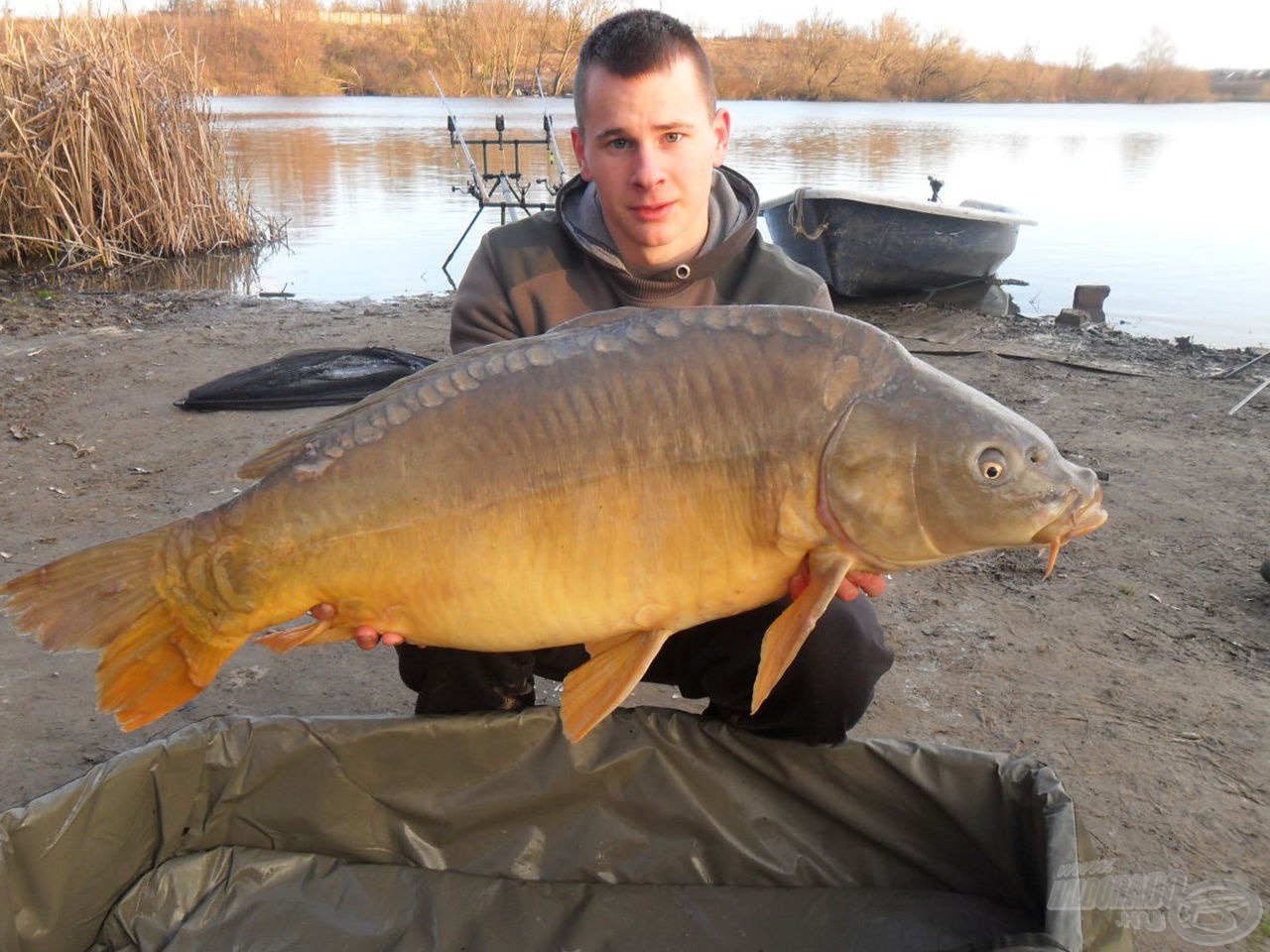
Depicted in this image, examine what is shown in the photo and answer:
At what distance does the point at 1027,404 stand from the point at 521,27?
997 inches

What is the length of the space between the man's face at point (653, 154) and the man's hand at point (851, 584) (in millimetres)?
778

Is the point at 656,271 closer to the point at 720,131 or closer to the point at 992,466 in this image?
the point at 720,131

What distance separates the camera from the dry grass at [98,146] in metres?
7.40

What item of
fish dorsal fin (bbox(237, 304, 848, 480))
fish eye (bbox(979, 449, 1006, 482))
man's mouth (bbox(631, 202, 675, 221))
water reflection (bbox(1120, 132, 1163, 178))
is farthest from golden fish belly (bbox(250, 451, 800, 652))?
water reflection (bbox(1120, 132, 1163, 178))

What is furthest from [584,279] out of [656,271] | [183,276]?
[183,276]

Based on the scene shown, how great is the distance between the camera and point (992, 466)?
134 cm

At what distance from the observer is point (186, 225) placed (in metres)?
8.35

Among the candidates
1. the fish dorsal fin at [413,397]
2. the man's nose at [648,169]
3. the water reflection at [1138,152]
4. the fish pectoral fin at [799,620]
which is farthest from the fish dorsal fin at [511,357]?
the water reflection at [1138,152]

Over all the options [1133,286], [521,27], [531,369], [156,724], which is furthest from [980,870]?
[521,27]

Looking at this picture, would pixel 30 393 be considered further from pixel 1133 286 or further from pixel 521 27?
pixel 521 27

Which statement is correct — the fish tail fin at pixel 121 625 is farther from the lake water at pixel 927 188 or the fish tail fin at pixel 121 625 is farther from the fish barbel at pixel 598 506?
the lake water at pixel 927 188

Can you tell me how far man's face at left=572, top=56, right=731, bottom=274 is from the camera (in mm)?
1854

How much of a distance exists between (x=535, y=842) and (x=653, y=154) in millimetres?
1280

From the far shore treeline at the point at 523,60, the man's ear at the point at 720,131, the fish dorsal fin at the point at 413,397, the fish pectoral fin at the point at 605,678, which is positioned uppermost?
the far shore treeline at the point at 523,60
